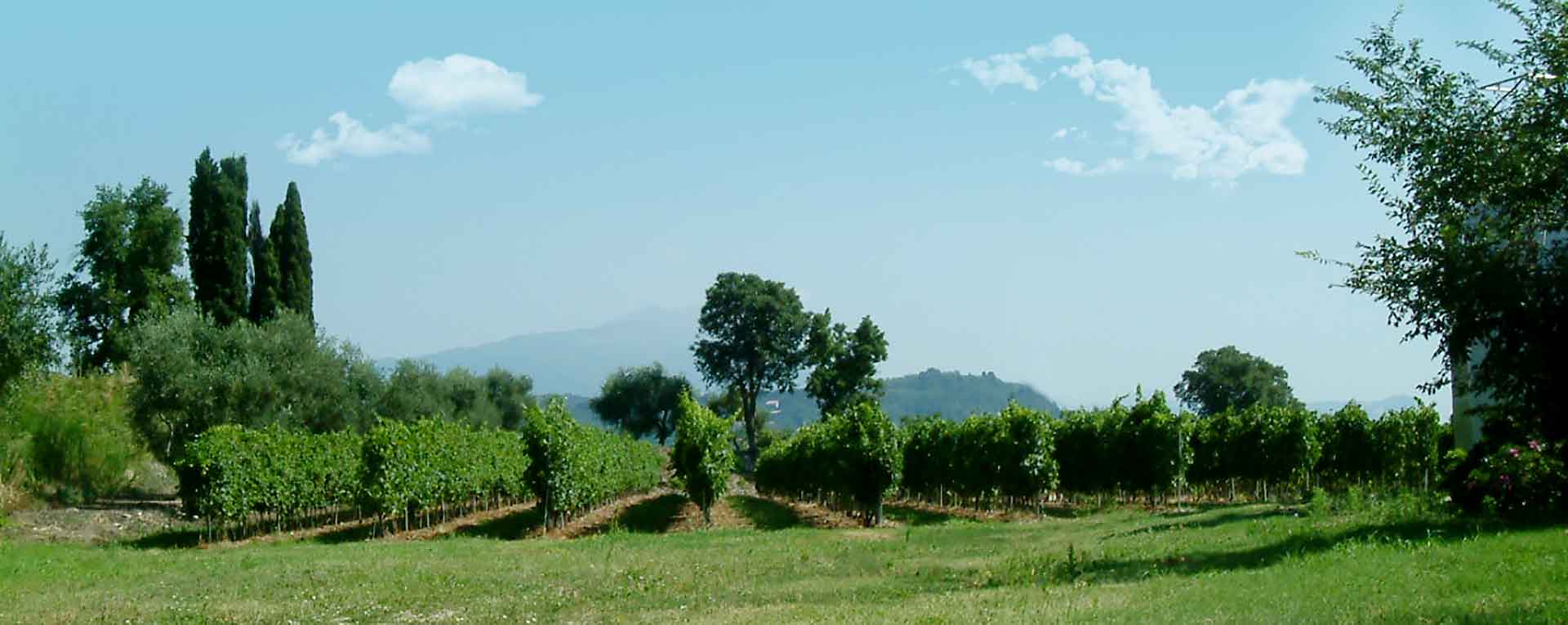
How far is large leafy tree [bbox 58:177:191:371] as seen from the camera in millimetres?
48656

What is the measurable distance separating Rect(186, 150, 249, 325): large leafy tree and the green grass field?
29.8 metres

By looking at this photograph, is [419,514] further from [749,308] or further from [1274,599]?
[749,308]

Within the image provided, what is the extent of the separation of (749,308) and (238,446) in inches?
2240

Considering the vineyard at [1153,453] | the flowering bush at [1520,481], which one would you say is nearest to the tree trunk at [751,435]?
the vineyard at [1153,453]

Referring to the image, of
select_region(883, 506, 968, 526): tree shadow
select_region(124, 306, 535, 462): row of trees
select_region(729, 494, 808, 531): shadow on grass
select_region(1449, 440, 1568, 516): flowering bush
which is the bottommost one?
select_region(729, 494, 808, 531): shadow on grass

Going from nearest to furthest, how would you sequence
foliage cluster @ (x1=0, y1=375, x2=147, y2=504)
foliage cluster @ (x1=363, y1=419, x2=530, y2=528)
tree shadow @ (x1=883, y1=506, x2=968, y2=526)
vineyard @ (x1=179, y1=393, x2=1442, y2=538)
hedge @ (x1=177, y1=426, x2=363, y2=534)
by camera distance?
hedge @ (x1=177, y1=426, x2=363, y2=534), foliage cluster @ (x1=363, y1=419, x2=530, y2=528), vineyard @ (x1=179, y1=393, x2=1442, y2=538), foliage cluster @ (x1=0, y1=375, x2=147, y2=504), tree shadow @ (x1=883, y1=506, x2=968, y2=526)

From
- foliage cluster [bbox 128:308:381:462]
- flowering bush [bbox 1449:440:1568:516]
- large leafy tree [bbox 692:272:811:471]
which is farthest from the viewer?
large leafy tree [bbox 692:272:811:471]

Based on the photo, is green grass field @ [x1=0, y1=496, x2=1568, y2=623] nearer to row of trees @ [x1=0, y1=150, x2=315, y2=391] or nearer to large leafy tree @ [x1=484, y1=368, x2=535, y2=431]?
row of trees @ [x1=0, y1=150, x2=315, y2=391]

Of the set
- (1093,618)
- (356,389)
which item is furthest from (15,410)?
(1093,618)

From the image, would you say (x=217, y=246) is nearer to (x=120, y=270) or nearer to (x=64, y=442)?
(x=120, y=270)

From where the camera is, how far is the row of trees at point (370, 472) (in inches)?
1136

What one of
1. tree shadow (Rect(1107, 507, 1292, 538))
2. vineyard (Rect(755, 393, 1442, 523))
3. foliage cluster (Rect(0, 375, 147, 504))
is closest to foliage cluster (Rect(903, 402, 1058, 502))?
vineyard (Rect(755, 393, 1442, 523))

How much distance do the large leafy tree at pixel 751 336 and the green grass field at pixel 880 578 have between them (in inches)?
2455

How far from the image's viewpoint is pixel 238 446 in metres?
29.5
